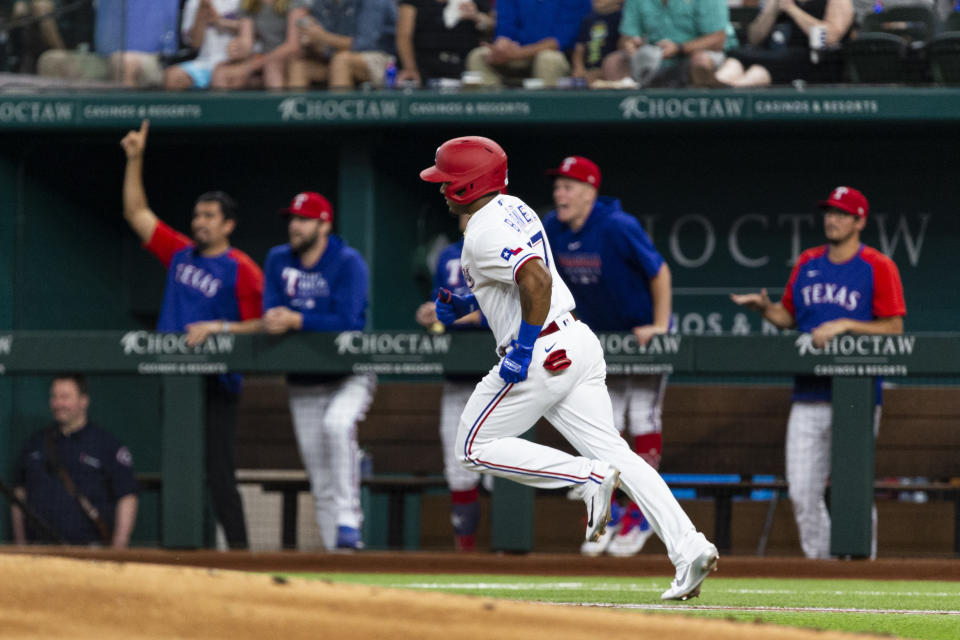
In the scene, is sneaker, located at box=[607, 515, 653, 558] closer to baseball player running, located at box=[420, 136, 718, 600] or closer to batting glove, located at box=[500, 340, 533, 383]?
baseball player running, located at box=[420, 136, 718, 600]

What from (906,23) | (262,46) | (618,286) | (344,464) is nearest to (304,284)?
(344,464)

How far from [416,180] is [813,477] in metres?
4.95

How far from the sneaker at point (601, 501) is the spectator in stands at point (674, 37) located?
200 inches

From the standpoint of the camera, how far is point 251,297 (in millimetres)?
8344

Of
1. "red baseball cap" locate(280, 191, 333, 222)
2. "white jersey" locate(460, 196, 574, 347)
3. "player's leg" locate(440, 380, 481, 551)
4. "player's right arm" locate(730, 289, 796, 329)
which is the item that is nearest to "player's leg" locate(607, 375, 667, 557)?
"player's right arm" locate(730, 289, 796, 329)

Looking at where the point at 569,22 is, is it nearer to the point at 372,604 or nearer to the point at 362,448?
the point at 362,448

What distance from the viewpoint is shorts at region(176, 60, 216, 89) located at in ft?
34.7

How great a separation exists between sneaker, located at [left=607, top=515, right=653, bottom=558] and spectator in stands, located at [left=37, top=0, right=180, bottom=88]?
4.88 m

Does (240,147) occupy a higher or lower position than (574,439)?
higher

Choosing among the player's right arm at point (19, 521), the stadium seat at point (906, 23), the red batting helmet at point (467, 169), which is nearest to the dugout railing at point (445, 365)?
the player's right arm at point (19, 521)

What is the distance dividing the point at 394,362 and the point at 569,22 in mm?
3223

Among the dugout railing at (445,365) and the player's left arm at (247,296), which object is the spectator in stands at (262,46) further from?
the dugout railing at (445,365)

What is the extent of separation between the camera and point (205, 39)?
10.6m

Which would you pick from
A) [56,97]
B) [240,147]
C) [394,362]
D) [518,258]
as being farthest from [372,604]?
[240,147]
